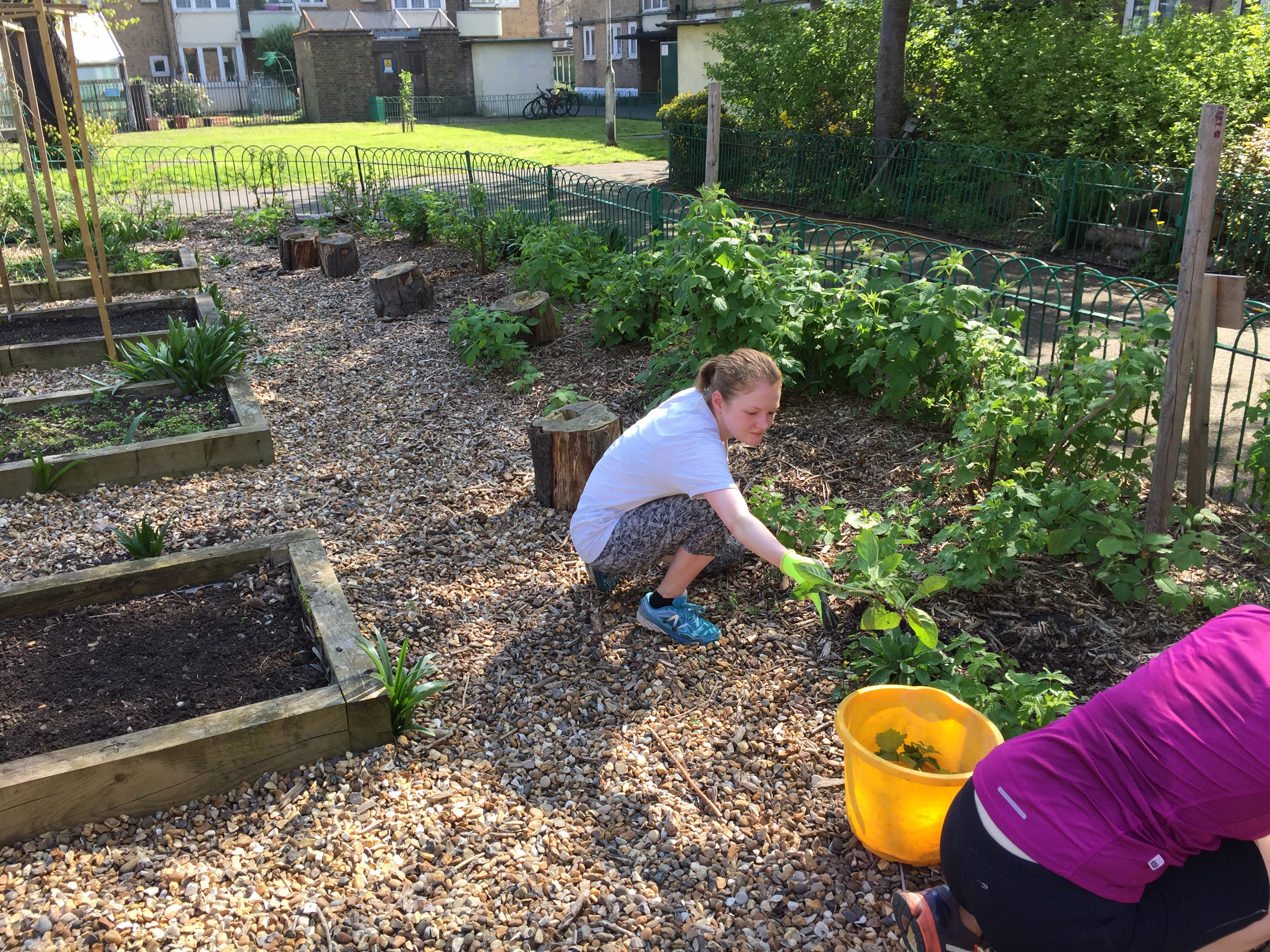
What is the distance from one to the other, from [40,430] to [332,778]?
361cm

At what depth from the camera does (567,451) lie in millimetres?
4406

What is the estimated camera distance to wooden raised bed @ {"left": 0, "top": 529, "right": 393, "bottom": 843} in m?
2.53

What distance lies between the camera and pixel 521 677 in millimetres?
3297

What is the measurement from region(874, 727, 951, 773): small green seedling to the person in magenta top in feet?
1.99

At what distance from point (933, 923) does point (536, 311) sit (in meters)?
5.36

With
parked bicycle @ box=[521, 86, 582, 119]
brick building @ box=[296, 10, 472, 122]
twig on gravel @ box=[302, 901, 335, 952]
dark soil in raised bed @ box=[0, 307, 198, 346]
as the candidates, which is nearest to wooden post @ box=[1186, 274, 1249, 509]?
twig on gravel @ box=[302, 901, 335, 952]

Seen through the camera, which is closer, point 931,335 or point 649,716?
point 649,716

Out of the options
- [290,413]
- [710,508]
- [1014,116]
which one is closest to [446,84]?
[1014,116]

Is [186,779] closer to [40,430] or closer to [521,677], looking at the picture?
[521,677]

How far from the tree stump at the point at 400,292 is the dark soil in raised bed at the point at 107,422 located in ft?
7.69

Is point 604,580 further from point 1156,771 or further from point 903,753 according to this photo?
point 1156,771

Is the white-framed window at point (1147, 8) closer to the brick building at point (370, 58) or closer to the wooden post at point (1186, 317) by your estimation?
the wooden post at point (1186, 317)

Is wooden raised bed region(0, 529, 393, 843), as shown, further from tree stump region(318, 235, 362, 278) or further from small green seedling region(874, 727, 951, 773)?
tree stump region(318, 235, 362, 278)

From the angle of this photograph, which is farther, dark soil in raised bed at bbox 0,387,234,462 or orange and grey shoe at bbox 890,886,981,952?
dark soil in raised bed at bbox 0,387,234,462
